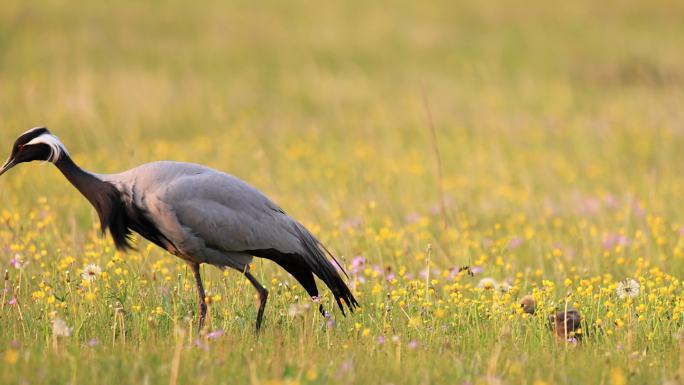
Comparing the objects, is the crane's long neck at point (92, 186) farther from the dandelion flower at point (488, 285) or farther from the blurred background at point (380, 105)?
the dandelion flower at point (488, 285)

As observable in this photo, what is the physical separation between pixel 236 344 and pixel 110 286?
144cm

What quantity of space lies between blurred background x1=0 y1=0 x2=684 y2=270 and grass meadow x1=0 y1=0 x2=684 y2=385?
0.06 metres

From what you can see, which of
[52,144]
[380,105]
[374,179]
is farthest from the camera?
[380,105]

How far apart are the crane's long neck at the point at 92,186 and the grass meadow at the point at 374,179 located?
43 cm

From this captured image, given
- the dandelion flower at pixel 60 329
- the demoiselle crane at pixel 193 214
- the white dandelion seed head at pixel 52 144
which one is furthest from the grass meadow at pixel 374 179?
the white dandelion seed head at pixel 52 144

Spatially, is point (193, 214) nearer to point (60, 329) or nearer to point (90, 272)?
point (90, 272)

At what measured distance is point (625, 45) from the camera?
763 inches

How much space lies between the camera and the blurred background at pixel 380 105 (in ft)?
31.9

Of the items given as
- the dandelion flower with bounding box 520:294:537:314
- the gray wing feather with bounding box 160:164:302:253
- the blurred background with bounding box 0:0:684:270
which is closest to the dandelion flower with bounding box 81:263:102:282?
the gray wing feather with bounding box 160:164:302:253

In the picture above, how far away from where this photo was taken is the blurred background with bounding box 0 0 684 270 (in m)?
9.71

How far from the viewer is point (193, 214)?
5.96 meters

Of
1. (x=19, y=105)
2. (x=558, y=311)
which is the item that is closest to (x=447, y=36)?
(x=19, y=105)

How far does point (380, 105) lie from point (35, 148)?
30.4ft

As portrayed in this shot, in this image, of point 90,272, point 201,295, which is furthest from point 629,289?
point 90,272
